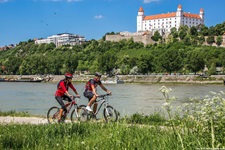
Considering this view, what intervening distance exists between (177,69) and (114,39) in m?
59.9

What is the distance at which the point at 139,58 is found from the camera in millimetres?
98938

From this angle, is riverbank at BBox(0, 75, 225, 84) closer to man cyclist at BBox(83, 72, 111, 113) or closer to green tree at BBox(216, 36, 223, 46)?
green tree at BBox(216, 36, 223, 46)

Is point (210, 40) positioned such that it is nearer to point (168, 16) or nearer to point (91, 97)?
point (168, 16)

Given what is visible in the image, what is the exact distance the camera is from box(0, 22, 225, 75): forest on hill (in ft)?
291

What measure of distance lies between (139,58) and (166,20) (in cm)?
6500

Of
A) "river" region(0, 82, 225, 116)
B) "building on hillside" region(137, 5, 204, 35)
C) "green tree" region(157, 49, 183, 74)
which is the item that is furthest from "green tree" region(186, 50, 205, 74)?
"building on hillside" region(137, 5, 204, 35)

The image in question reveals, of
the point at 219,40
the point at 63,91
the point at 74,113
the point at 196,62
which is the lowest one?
the point at 74,113

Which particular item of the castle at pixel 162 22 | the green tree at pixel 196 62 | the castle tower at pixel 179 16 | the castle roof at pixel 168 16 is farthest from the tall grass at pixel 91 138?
the castle roof at pixel 168 16

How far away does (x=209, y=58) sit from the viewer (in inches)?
3529

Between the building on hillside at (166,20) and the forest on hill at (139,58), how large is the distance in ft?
56.1

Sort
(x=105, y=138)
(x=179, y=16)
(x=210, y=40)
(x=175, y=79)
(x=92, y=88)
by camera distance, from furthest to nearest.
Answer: (x=179, y=16) → (x=210, y=40) → (x=175, y=79) → (x=92, y=88) → (x=105, y=138)

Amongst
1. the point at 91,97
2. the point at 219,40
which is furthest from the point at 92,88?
the point at 219,40

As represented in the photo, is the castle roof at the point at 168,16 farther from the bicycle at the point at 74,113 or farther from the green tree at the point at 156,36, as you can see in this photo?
the bicycle at the point at 74,113

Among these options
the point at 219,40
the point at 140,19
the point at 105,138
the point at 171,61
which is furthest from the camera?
the point at 140,19
